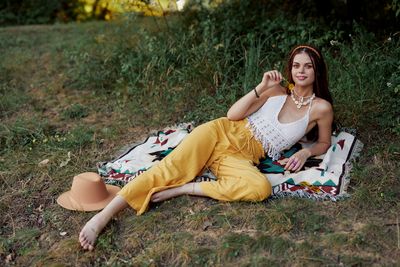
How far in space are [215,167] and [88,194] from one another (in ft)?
3.09

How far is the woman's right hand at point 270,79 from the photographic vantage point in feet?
12.8

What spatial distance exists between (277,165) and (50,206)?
1.74 meters

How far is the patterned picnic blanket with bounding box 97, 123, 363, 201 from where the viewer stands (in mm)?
3684

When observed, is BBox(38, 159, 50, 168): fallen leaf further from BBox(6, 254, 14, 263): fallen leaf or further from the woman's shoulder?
the woman's shoulder

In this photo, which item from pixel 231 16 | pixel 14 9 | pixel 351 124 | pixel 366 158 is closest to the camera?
pixel 366 158

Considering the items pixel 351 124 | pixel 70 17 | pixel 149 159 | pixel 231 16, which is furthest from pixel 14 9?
pixel 351 124

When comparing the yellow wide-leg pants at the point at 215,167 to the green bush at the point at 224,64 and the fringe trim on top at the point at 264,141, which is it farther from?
the green bush at the point at 224,64

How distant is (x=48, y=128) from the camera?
16.7 feet

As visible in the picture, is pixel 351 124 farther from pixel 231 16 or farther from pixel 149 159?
pixel 231 16

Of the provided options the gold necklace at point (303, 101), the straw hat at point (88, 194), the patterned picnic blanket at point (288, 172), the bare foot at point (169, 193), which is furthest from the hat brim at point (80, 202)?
the gold necklace at point (303, 101)

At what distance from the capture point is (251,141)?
13.1 feet

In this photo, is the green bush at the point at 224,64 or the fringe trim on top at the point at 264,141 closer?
the fringe trim on top at the point at 264,141

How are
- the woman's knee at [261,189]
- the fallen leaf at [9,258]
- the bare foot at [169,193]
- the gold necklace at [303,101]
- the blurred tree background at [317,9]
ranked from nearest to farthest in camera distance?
the fallen leaf at [9,258], the woman's knee at [261,189], the bare foot at [169,193], the gold necklace at [303,101], the blurred tree background at [317,9]

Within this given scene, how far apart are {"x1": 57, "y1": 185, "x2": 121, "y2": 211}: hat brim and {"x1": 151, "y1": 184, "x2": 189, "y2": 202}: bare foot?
35cm
